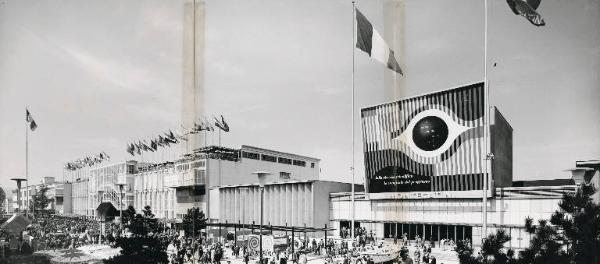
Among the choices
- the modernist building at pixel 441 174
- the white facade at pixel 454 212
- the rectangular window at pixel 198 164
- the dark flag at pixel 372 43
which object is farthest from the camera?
the rectangular window at pixel 198 164

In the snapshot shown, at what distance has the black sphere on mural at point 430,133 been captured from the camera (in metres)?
45.7

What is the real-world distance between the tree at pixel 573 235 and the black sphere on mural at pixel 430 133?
27844mm

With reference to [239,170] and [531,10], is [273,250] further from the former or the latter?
[239,170]

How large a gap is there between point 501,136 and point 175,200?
55582 mm

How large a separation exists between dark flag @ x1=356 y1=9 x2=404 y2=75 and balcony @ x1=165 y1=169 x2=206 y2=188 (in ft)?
159

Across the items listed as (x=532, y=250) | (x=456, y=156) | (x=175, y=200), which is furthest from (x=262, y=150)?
(x=532, y=250)

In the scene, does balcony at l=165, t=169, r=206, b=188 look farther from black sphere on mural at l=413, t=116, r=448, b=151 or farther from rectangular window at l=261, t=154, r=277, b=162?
black sphere on mural at l=413, t=116, r=448, b=151

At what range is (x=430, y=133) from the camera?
46.3m

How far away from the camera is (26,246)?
1345 inches

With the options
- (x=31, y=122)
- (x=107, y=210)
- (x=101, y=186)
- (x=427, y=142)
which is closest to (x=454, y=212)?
(x=427, y=142)

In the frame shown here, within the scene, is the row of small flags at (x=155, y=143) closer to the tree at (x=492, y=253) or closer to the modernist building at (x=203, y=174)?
the modernist building at (x=203, y=174)

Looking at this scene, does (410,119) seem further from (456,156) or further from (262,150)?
(262,150)

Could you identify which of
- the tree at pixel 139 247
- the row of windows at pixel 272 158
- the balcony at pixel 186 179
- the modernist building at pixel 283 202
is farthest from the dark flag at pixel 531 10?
the row of windows at pixel 272 158

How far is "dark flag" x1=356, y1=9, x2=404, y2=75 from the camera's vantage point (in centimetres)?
3186
